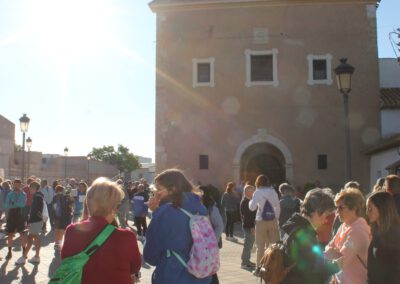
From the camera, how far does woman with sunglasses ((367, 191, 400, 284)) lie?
4.03 m

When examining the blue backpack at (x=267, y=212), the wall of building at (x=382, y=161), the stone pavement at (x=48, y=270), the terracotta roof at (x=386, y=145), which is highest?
the terracotta roof at (x=386, y=145)

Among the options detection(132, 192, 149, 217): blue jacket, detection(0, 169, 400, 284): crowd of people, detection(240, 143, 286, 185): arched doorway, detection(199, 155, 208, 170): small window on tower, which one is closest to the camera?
detection(0, 169, 400, 284): crowd of people

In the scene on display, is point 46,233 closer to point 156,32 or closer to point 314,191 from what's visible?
point 156,32

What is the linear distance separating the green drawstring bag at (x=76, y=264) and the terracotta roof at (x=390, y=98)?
2098 centimetres

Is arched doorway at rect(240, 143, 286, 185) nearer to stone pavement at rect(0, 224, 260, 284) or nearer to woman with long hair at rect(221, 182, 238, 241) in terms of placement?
woman with long hair at rect(221, 182, 238, 241)

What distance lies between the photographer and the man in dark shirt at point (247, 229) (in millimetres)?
9992

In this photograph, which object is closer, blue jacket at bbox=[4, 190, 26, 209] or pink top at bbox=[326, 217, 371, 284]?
pink top at bbox=[326, 217, 371, 284]

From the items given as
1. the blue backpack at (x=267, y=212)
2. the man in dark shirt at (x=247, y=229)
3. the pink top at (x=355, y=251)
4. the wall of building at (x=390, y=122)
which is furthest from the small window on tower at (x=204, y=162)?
the pink top at (x=355, y=251)

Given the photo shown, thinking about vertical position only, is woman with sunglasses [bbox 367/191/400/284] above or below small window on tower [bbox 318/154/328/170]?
below

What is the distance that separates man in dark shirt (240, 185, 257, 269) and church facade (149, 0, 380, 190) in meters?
11.9

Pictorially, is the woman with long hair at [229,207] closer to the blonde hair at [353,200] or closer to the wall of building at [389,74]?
the blonde hair at [353,200]

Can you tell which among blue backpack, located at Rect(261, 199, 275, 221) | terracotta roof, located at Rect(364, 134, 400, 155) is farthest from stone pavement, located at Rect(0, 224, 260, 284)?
terracotta roof, located at Rect(364, 134, 400, 155)

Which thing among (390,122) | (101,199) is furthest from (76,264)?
(390,122)

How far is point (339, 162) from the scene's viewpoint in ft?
73.3
